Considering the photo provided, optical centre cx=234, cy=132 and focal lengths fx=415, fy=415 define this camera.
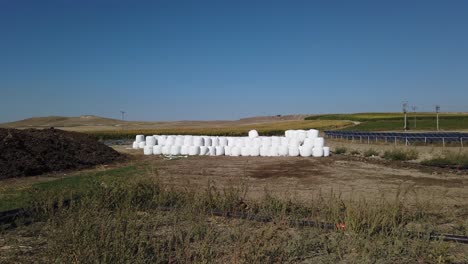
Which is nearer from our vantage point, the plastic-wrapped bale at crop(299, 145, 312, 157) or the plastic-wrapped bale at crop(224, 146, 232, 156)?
the plastic-wrapped bale at crop(299, 145, 312, 157)

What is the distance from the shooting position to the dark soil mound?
1566 cm

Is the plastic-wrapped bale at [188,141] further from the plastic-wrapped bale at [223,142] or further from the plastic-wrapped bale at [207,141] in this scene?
the plastic-wrapped bale at [223,142]

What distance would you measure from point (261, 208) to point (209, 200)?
1.04 meters

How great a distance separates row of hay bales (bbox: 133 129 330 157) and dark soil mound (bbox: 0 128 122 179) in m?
3.96

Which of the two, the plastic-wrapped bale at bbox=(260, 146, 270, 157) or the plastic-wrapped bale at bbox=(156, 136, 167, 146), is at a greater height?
the plastic-wrapped bale at bbox=(156, 136, 167, 146)

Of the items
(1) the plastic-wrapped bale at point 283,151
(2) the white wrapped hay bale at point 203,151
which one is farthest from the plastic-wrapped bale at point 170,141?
(1) the plastic-wrapped bale at point 283,151

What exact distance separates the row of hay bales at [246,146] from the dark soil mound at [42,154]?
3.96 metres

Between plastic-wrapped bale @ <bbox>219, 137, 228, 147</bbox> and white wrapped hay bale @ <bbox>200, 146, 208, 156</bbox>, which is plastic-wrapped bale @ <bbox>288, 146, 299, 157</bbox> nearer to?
plastic-wrapped bale @ <bbox>219, 137, 228, 147</bbox>

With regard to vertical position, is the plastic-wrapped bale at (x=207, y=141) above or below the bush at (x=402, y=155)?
above

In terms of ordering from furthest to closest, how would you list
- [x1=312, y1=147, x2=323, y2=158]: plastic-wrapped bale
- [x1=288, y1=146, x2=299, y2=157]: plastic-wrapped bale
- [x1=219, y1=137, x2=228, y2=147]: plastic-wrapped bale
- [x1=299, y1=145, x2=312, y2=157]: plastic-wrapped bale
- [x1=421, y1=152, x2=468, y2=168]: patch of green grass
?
1. [x1=219, y1=137, x2=228, y2=147]: plastic-wrapped bale
2. [x1=288, y1=146, x2=299, y2=157]: plastic-wrapped bale
3. [x1=299, y1=145, x2=312, y2=157]: plastic-wrapped bale
4. [x1=312, y1=147, x2=323, y2=158]: plastic-wrapped bale
5. [x1=421, y1=152, x2=468, y2=168]: patch of green grass

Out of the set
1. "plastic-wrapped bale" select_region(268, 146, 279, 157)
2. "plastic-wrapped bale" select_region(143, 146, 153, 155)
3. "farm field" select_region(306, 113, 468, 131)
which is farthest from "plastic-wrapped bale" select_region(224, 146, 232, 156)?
"farm field" select_region(306, 113, 468, 131)

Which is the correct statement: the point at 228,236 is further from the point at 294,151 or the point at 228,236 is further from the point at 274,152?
the point at 274,152

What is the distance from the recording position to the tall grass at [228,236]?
15.9ft

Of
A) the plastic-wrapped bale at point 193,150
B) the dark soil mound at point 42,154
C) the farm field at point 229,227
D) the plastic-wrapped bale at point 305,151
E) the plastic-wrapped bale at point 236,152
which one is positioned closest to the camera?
the farm field at point 229,227
